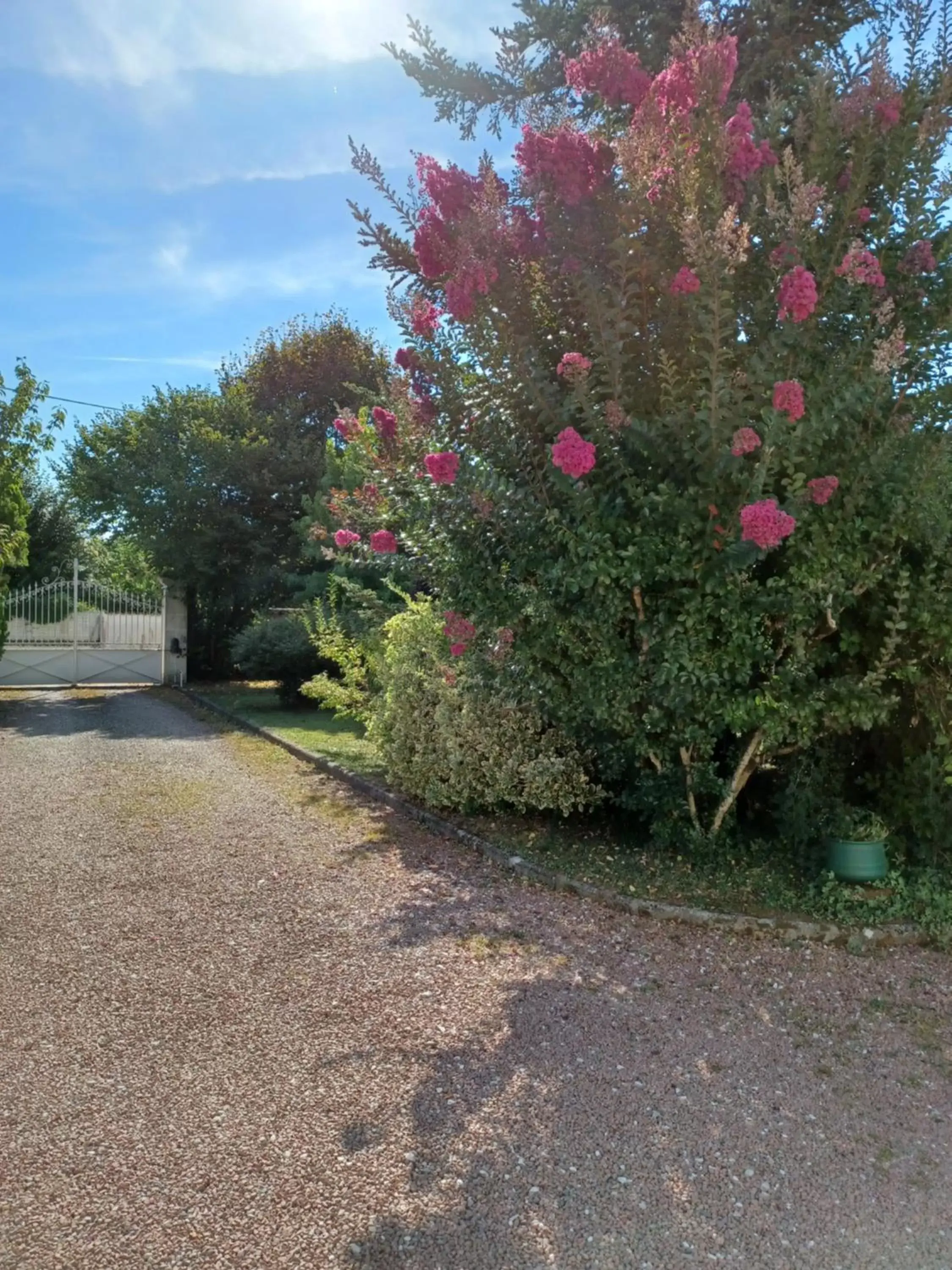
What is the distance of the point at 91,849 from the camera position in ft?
19.4

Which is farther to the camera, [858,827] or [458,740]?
[458,740]

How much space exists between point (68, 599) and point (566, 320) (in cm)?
1530

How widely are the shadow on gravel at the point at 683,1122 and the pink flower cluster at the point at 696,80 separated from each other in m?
4.09

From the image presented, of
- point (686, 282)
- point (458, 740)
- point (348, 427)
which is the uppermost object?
point (686, 282)

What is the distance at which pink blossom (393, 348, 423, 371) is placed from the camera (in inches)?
198

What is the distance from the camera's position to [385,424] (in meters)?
5.49

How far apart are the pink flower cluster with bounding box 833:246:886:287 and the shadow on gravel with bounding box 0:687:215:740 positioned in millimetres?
9198

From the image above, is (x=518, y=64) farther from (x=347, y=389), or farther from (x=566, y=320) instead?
(x=347, y=389)

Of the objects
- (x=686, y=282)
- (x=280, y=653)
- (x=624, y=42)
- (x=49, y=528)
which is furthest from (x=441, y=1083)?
A: (x=49, y=528)

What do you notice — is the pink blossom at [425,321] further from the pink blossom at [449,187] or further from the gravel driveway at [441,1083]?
the gravel driveway at [441,1083]

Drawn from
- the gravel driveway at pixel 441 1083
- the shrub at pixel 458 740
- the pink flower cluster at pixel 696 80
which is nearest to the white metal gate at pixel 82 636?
the shrub at pixel 458 740

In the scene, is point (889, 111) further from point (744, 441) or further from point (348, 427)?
point (348, 427)

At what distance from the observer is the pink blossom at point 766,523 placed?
3.82 m

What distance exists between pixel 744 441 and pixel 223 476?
14.6 m
